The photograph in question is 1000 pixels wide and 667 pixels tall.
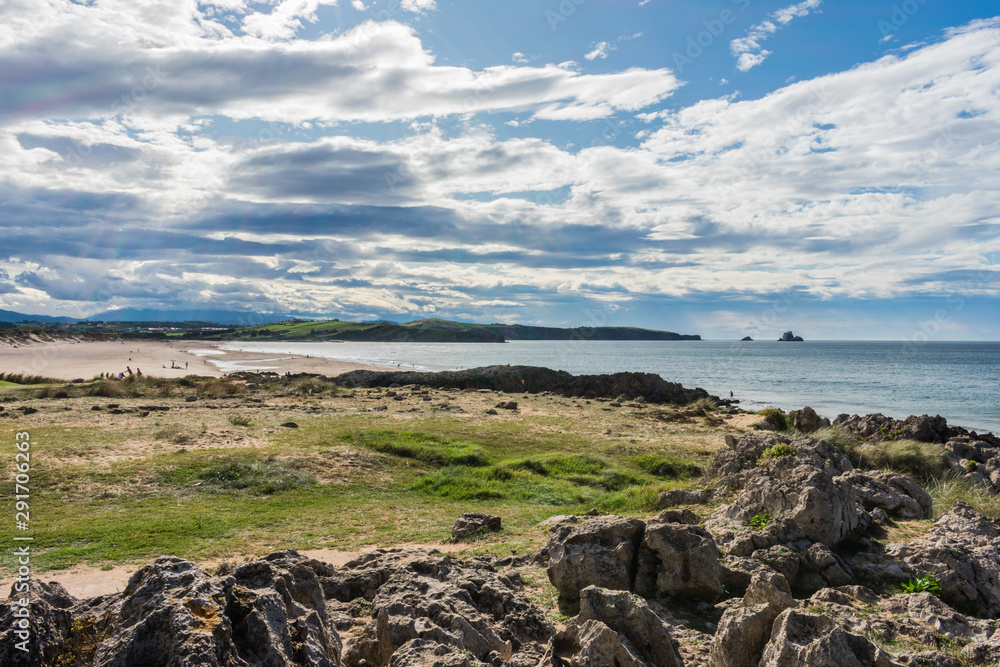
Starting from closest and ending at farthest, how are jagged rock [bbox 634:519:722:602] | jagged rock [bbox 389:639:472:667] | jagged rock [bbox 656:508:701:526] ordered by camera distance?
1. jagged rock [bbox 389:639:472:667]
2. jagged rock [bbox 634:519:722:602]
3. jagged rock [bbox 656:508:701:526]

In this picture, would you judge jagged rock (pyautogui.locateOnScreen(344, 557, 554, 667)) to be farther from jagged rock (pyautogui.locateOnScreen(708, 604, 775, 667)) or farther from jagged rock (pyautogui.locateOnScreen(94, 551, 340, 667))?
jagged rock (pyautogui.locateOnScreen(708, 604, 775, 667))

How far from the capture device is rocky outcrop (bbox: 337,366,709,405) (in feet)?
201

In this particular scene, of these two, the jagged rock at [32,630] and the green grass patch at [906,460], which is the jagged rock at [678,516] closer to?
the jagged rock at [32,630]

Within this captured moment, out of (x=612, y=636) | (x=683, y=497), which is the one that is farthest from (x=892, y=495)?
(x=612, y=636)

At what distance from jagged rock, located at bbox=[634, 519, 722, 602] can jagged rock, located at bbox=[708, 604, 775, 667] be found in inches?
92.3

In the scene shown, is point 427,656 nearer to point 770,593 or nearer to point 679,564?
point 770,593

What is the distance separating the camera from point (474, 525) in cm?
1504

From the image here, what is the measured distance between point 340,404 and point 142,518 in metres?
27.3

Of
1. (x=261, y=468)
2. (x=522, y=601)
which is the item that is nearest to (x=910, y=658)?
(x=522, y=601)

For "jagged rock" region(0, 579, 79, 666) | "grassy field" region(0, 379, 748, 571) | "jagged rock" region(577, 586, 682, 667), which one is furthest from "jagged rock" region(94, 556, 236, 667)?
"grassy field" region(0, 379, 748, 571)

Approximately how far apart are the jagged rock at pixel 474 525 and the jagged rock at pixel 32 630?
33.5ft

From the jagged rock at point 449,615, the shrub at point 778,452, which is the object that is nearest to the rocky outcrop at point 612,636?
the jagged rock at point 449,615

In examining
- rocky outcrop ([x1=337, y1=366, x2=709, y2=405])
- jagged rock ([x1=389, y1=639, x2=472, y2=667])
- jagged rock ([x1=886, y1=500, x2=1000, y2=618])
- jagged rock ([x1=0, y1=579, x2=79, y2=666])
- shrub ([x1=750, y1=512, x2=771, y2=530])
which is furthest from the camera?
rocky outcrop ([x1=337, y1=366, x2=709, y2=405])

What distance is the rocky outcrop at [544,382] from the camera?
61.4m
